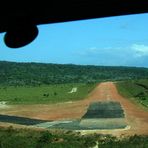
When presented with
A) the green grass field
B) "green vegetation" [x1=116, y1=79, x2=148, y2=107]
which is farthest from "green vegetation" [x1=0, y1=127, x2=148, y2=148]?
the green grass field

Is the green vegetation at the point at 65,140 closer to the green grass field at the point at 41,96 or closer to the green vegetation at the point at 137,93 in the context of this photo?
the green vegetation at the point at 137,93

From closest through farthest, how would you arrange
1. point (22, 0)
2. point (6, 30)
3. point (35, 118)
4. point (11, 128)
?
point (22, 0) → point (6, 30) → point (11, 128) → point (35, 118)

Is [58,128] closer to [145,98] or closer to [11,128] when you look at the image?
[11,128]

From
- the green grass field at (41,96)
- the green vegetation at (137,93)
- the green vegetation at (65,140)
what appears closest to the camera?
the green vegetation at (65,140)

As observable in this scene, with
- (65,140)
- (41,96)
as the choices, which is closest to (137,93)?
(41,96)

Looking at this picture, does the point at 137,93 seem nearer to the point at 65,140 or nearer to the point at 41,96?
the point at 41,96

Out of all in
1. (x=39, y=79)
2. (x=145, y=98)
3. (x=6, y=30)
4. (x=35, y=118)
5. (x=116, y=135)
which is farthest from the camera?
(x=39, y=79)

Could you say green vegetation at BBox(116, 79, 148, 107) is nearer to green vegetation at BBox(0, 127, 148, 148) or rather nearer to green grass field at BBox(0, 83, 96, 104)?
green grass field at BBox(0, 83, 96, 104)

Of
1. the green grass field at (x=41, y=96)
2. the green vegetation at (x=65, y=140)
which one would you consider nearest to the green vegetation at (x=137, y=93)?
the green grass field at (x=41, y=96)

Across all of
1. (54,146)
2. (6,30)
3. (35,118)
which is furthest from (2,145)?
(6,30)
